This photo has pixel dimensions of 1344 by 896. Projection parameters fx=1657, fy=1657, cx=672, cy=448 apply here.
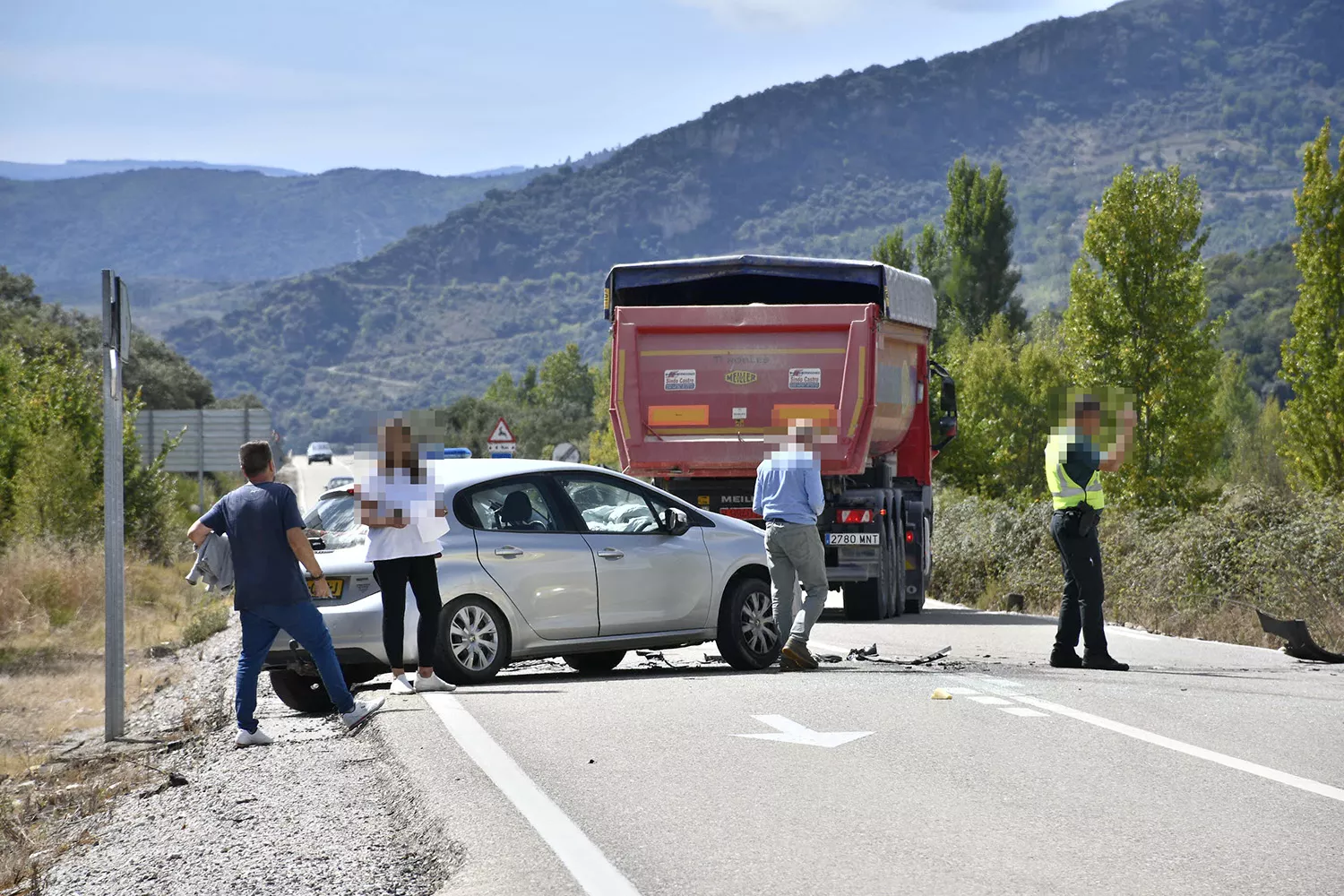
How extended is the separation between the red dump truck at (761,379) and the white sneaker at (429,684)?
7.08 m

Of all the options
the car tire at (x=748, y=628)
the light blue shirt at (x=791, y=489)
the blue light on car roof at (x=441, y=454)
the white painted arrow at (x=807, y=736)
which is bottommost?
the white painted arrow at (x=807, y=736)

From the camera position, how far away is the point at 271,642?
9.45 m

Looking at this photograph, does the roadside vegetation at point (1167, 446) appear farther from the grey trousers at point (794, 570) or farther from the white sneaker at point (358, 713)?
the white sneaker at point (358, 713)

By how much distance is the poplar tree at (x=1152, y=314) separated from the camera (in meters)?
32.6

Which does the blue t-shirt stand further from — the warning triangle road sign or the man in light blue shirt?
the warning triangle road sign

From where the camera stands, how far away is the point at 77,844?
7898mm

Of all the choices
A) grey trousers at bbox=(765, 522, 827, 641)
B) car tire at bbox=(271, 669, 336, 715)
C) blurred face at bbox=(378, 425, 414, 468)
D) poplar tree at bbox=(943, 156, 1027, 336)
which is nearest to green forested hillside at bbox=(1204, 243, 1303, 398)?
poplar tree at bbox=(943, 156, 1027, 336)

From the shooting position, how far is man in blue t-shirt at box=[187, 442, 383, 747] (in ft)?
30.2

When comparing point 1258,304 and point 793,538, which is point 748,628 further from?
point 1258,304

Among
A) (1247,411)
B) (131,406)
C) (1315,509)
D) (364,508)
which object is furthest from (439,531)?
(1247,411)

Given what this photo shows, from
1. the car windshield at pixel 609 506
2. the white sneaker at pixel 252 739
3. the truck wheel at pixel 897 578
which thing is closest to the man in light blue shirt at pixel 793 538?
the car windshield at pixel 609 506

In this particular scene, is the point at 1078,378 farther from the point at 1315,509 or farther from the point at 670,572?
the point at 670,572

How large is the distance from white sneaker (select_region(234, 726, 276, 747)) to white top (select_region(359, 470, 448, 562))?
1375 mm

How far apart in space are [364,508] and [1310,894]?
658 centimetres
